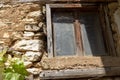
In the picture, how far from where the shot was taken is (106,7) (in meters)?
3.42

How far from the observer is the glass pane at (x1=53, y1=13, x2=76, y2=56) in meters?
3.14

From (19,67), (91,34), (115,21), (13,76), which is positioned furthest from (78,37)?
(13,76)

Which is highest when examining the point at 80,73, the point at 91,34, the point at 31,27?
the point at 31,27

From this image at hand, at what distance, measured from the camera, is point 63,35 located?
325 centimetres

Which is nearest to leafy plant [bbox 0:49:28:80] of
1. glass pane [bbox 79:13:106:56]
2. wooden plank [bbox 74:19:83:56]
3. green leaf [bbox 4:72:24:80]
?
green leaf [bbox 4:72:24:80]

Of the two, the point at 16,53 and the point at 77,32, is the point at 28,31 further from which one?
the point at 77,32

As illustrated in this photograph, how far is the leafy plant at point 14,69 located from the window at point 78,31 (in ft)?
1.29

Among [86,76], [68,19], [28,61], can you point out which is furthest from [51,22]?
[86,76]

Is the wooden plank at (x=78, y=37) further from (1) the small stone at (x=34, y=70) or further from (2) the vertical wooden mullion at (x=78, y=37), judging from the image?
(1) the small stone at (x=34, y=70)

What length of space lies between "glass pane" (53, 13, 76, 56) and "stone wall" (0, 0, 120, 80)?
0.17 metres

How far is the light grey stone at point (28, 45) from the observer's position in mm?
3010

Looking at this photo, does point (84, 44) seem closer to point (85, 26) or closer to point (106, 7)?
point (85, 26)

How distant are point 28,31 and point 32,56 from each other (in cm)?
37

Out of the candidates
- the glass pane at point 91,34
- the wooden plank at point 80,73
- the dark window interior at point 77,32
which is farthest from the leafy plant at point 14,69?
the glass pane at point 91,34
